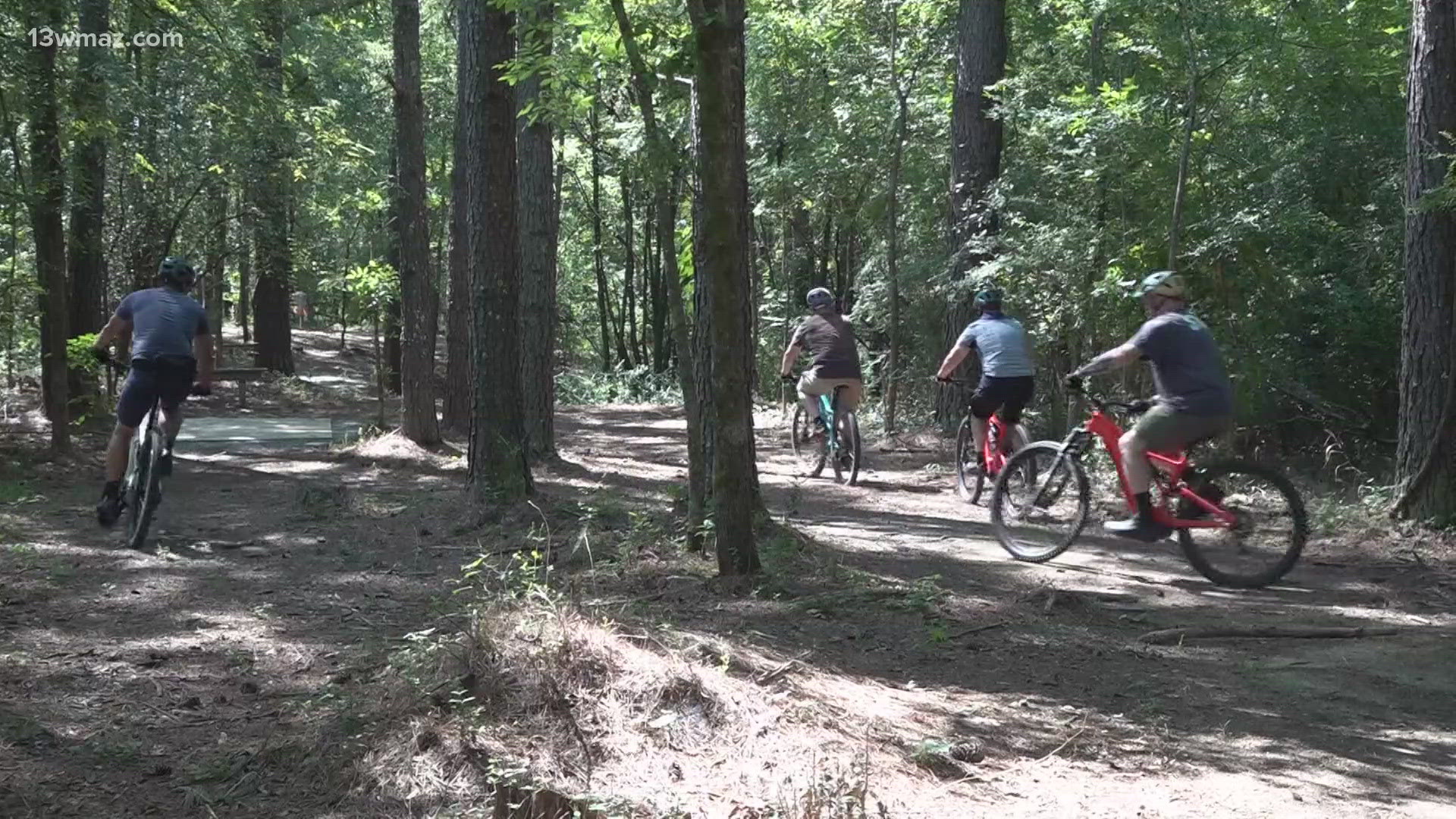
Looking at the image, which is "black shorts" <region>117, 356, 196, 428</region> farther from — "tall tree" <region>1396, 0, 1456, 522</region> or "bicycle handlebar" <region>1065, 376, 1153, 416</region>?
"tall tree" <region>1396, 0, 1456, 522</region>

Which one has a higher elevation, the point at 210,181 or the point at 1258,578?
the point at 210,181

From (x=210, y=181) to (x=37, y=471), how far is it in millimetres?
8523

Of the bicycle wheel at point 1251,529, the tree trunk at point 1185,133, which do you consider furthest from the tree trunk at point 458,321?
the bicycle wheel at point 1251,529

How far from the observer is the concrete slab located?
15.9m

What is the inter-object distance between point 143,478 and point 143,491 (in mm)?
90

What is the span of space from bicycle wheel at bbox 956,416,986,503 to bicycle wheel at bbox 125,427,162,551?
6645 mm

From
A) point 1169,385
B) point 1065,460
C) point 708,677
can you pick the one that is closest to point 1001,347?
point 1065,460

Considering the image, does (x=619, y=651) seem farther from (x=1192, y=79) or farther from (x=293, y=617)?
(x=1192, y=79)

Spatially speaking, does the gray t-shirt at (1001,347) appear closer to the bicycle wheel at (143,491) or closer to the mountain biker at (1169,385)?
the mountain biker at (1169,385)

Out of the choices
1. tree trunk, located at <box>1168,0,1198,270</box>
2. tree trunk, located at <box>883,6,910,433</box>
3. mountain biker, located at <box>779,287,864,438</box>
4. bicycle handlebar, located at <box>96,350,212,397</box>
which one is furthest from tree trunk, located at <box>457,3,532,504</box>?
tree trunk, located at <box>883,6,910,433</box>

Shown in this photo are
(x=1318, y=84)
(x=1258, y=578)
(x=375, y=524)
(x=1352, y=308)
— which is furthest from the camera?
(x=1318, y=84)

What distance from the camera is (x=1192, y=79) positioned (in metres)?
11.4

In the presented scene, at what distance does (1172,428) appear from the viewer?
755 centimetres

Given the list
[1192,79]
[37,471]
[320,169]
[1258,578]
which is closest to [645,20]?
[1258,578]
